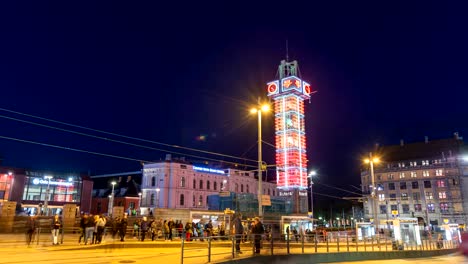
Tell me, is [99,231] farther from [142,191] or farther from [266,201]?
[142,191]

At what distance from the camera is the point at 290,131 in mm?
79250

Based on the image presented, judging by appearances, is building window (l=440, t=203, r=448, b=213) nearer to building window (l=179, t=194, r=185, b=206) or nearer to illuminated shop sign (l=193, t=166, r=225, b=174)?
illuminated shop sign (l=193, t=166, r=225, b=174)

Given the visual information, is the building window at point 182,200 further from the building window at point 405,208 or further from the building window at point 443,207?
the building window at point 443,207

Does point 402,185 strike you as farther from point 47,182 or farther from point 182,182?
point 47,182

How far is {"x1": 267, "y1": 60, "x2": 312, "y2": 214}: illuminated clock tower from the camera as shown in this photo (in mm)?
77938

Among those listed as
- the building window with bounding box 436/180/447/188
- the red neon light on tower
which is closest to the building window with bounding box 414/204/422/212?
the building window with bounding box 436/180/447/188

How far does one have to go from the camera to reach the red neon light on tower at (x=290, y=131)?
257ft

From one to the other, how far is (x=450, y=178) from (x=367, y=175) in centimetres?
1949

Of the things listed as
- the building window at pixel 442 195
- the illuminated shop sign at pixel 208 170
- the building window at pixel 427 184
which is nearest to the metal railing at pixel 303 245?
the building window at pixel 442 195

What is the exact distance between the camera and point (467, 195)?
8281 cm

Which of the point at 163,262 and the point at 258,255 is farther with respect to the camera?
the point at 258,255

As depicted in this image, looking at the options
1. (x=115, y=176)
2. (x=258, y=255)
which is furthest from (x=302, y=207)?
(x=258, y=255)

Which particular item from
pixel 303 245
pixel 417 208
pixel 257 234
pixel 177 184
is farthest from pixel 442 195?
pixel 257 234

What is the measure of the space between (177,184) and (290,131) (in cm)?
2536
